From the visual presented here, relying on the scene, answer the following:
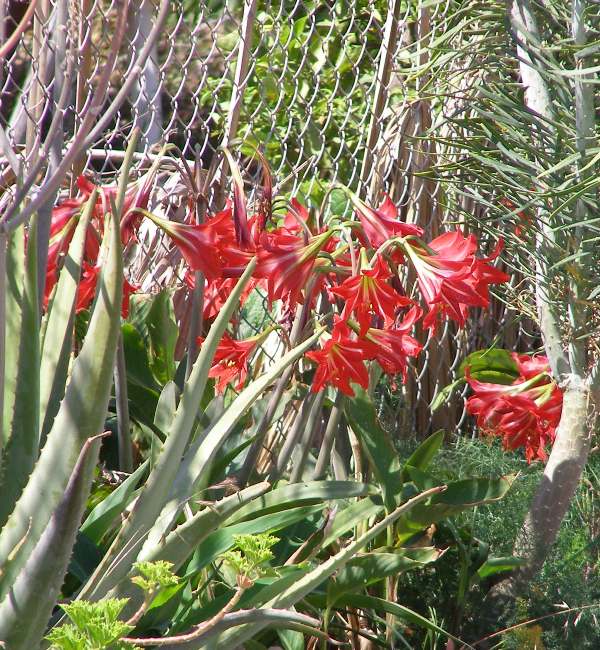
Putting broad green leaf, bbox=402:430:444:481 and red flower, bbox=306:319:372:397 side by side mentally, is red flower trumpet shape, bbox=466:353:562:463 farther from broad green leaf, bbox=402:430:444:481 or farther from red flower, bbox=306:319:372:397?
red flower, bbox=306:319:372:397

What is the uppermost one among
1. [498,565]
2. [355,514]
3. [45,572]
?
[45,572]

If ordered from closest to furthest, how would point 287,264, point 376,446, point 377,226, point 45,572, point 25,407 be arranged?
point 45,572 → point 25,407 → point 287,264 → point 377,226 → point 376,446

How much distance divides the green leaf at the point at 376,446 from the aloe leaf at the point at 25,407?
1.95 feet

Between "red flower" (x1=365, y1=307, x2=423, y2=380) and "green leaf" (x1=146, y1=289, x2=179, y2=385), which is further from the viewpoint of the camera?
"green leaf" (x1=146, y1=289, x2=179, y2=385)

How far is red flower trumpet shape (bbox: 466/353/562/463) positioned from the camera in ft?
6.06

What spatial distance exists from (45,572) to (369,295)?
0.65 meters

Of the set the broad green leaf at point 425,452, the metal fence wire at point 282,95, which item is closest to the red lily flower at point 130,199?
the metal fence wire at point 282,95

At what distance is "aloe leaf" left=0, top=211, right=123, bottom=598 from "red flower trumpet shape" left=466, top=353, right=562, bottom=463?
3.05 feet

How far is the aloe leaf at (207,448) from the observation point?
4.20 feet

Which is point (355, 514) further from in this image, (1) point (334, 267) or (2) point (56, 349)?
(2) point (56, 349)

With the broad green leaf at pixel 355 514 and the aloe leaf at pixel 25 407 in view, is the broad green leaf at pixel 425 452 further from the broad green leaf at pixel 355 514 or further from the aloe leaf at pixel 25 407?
the aloe leaf at pixel 25 407

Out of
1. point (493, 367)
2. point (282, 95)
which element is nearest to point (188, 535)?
point (493, 367)

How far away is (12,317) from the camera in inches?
55.2

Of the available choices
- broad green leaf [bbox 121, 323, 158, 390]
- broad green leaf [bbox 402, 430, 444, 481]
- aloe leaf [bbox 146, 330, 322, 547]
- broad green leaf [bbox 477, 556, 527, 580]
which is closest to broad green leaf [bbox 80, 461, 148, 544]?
aloe leaf [bbox 146, 330, 322, 547]
